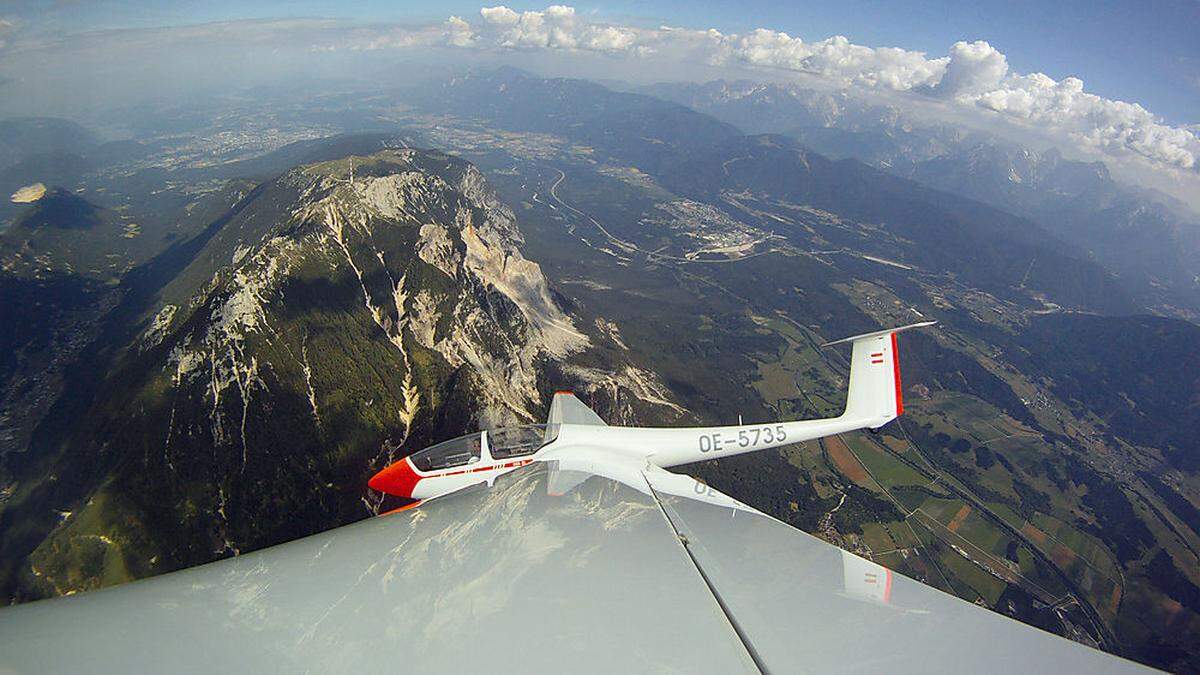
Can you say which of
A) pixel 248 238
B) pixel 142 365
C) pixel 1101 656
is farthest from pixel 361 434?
pixel 248 238

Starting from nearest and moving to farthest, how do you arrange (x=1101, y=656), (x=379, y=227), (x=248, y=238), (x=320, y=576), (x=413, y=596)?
(x=1101, y=656), (x=413, y=596), (x=320, y=576), (x=379, y=227), (x=248, y=238)

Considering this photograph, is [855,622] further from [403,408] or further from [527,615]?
[403,408]

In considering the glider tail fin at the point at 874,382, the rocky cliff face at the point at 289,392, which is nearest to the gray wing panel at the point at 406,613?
the glider tail fin at the point at 874,382

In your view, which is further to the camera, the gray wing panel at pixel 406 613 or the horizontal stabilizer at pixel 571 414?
the horizontal stabilizer at pixel 571 414

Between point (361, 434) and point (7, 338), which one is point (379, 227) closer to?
point (361, 434)

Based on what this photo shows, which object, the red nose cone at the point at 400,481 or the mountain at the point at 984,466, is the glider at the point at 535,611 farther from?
the mountain at the point at 984,466

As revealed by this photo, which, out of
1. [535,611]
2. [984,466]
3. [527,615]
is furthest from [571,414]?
[984,466]

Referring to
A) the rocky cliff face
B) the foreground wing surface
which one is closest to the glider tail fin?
the foreground wing surface
